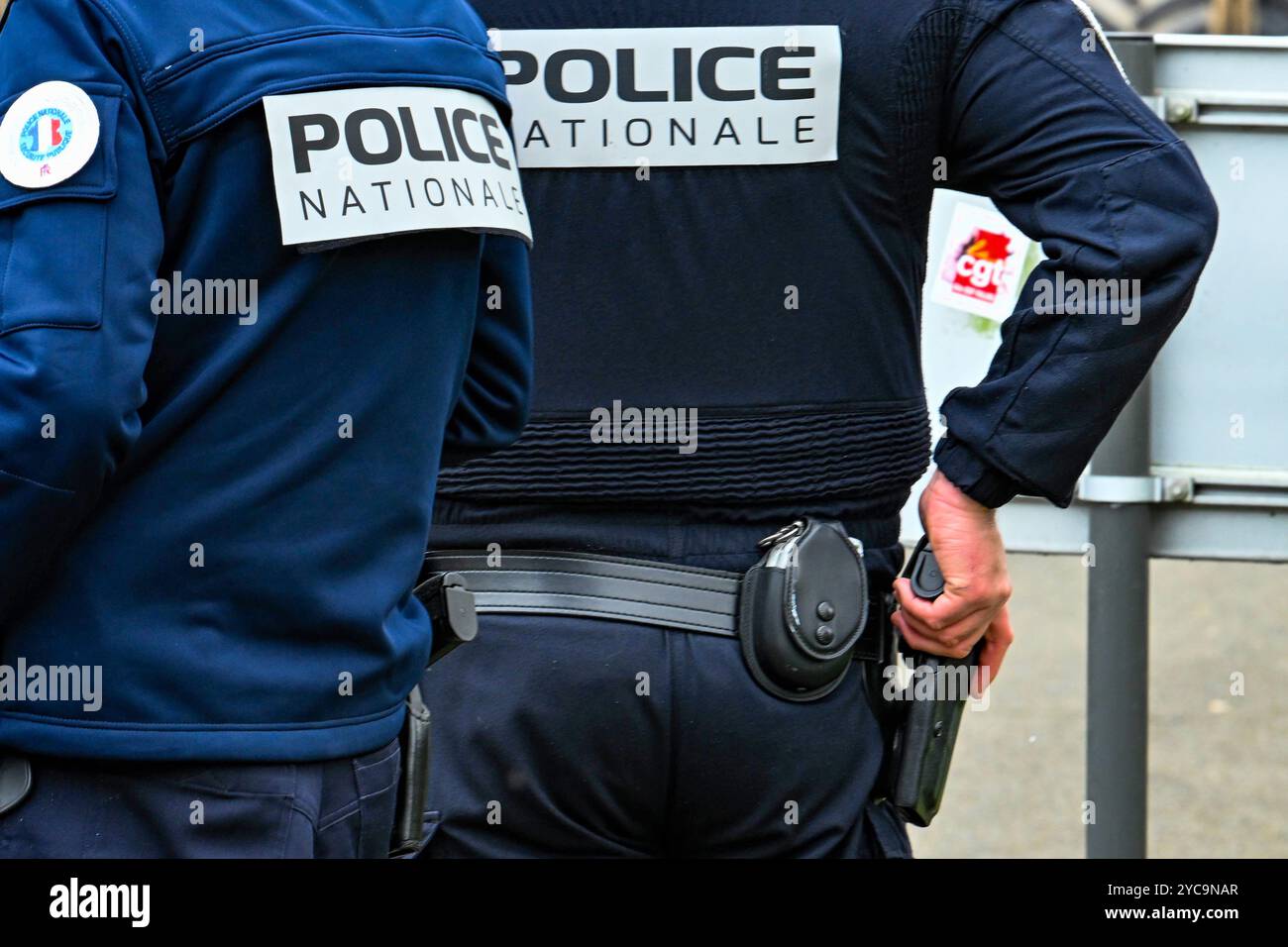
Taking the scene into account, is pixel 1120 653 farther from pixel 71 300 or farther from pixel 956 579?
pixel 71 300

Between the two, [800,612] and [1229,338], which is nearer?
[800,612]

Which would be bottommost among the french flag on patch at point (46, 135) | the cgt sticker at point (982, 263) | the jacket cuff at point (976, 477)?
the jacket cuff at point (976, 477)

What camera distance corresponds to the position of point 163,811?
5.68ft

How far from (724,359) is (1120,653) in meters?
1.16

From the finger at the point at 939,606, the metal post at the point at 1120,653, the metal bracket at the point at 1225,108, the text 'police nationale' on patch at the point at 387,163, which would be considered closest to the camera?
the text 'police nationale' on patch at the point at 387,163

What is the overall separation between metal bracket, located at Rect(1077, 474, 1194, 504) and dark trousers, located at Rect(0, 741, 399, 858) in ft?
5.37

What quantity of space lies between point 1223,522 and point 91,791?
1.93 metres

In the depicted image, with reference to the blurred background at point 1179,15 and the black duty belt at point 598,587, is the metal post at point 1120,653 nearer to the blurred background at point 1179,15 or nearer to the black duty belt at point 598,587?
the black duty belt at point 598,587

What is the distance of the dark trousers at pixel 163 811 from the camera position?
171 cm

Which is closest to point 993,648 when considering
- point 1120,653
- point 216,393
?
point 1120,653

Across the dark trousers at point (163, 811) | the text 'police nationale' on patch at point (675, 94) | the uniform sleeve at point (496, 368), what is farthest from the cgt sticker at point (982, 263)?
the dark trousers at point (163, 811)

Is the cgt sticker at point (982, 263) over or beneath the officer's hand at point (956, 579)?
over

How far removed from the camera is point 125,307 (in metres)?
1.60
